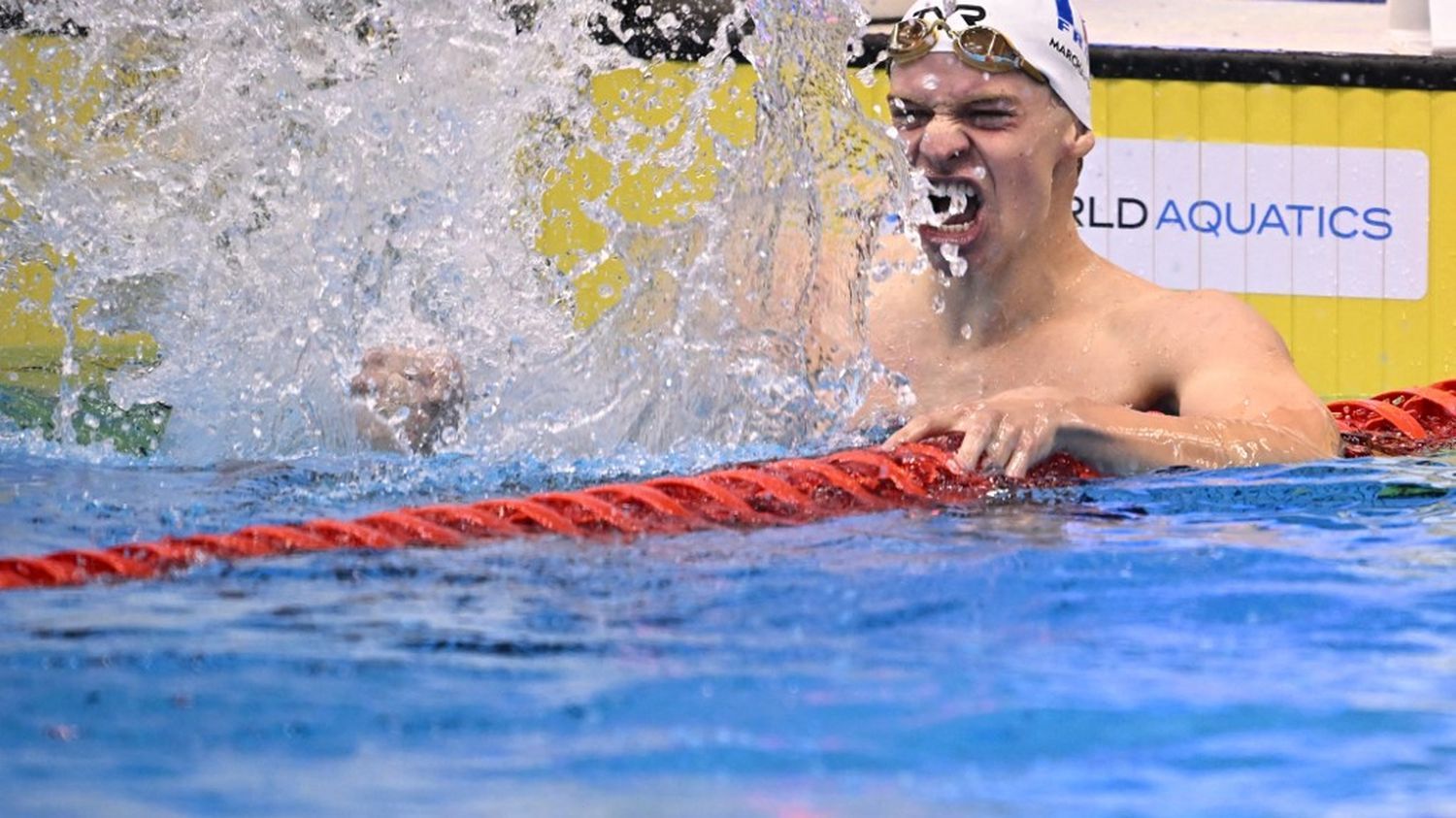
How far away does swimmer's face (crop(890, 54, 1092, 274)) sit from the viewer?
282 cm

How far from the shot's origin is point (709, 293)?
9.49ft

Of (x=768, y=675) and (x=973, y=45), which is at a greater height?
(x=973, y=45)

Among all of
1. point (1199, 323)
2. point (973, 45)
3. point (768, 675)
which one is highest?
point (973, 45)

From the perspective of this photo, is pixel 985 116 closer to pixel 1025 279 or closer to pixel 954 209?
pixel 954 209

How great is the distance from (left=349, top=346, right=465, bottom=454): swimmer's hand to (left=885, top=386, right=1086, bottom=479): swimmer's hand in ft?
2.60

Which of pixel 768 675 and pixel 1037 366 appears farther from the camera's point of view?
pixel 1037 366

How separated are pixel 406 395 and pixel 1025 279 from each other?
3.23ft

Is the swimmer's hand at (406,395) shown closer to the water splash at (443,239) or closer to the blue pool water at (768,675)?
the water splash at (443,239)

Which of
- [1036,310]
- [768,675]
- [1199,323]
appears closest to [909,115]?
[1036,310]

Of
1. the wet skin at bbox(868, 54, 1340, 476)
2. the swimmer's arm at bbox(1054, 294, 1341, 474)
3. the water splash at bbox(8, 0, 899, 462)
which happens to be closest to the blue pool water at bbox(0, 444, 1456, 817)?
the swimmer's arm at bbox(1054, 294, 1341, 474)

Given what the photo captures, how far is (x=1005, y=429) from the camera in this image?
2166 mm

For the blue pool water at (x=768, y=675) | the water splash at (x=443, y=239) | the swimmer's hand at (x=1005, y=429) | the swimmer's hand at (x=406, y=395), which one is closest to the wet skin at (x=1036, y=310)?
the water splash at (x=443, y=239)

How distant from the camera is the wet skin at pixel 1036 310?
2600 mm

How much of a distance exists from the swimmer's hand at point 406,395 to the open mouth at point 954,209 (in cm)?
77
